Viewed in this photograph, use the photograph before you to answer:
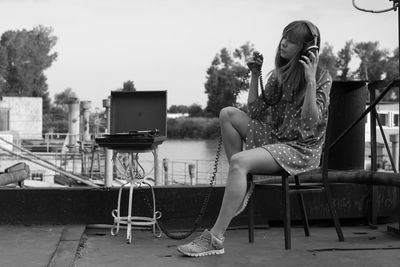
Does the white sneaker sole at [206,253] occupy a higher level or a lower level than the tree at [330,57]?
lower

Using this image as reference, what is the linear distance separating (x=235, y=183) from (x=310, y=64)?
79 cm

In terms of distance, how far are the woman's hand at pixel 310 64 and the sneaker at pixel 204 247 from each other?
3.35 ft

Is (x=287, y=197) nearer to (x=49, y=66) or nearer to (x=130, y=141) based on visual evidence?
(x=130, y=141)

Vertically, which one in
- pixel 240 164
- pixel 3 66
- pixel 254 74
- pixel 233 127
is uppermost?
pixel 3 66

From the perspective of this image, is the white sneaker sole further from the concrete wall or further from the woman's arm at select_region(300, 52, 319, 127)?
the concrete wall

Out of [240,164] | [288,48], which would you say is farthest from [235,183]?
[288,48]

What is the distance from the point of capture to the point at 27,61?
62.2 meters

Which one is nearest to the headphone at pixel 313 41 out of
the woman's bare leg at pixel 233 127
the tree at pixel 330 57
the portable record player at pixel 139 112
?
the woman's bare leg at pixel 233 127

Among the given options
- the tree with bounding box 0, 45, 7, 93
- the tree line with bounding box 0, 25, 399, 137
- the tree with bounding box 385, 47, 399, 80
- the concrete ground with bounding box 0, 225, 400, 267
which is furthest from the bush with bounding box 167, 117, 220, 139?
the concrete ground with bounding box 0, 225, 400, 267

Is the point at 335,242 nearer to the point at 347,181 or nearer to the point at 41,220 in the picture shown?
the point at 347,181

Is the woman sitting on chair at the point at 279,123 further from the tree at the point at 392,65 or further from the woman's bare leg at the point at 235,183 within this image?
the tree at the point at 392,65

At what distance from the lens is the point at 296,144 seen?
3.41 m

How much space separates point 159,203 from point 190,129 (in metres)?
47.9

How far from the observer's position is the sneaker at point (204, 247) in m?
3.21
